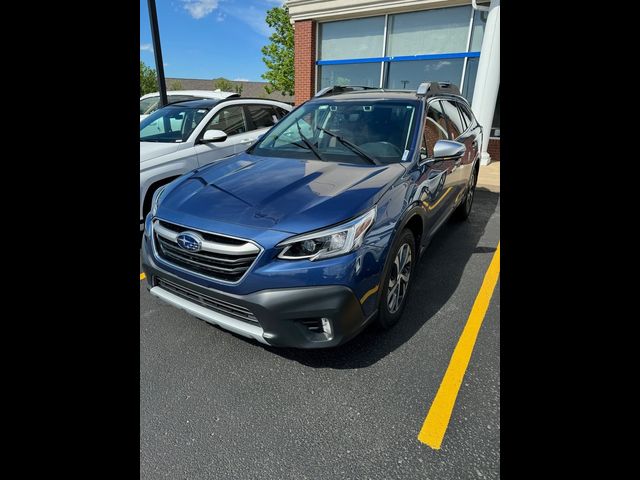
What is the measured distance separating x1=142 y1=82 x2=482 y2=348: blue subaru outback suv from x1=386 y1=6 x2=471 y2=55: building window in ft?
24.1

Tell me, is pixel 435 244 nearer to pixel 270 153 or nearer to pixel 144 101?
pixel 270 153

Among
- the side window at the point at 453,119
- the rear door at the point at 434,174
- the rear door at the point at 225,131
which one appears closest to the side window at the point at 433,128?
the rear door at the point at 434,174

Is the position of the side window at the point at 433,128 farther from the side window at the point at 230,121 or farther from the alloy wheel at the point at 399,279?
the side window at the point at 230,121

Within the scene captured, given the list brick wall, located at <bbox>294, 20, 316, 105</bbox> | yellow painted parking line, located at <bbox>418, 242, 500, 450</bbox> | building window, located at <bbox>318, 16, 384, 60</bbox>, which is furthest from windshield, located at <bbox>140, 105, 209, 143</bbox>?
building window, located at <bbox>318, 16, 384, 60</bbox>

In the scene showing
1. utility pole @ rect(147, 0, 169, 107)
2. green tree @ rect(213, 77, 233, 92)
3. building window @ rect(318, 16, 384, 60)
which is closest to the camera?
utility pole @ rect(147, 0, 169, 107)

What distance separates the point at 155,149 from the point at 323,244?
3.46 metres

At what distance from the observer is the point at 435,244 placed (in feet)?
14.4

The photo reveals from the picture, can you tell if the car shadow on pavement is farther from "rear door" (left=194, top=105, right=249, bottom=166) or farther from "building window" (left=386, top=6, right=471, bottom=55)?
"building window" (left=386, top=6, right=471, bottom=55)

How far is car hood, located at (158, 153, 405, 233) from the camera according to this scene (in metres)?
2.09

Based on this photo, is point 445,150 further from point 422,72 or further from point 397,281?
point 422,72

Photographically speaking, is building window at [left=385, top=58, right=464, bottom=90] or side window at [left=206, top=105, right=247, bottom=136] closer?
side window at [left=206, top=105, right=247, bottom=136]

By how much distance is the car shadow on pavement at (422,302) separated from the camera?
2.45 metres

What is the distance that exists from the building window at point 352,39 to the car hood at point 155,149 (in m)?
7.57
